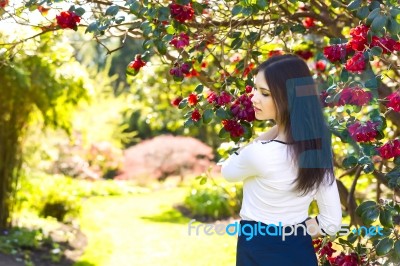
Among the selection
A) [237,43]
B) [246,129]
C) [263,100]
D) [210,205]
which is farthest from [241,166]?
[210,205]

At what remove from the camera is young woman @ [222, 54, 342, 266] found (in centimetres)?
235

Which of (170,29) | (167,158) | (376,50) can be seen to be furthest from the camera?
(167,158)

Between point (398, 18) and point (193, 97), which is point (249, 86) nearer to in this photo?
point (193, 97)

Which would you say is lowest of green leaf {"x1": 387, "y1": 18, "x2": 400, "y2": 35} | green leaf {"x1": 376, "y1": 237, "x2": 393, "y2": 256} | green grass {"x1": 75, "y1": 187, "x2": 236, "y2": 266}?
green grass {"x1": 75, "y1": 187, "x2": 236, "y2": 266}

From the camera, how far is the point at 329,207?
8.15 ft

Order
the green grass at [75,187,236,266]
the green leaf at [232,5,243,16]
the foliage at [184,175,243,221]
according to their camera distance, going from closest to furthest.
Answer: the green leaf at [232,5,243,16], the green grass at [75,187,236,266], the foliage at [184,175,243,221]

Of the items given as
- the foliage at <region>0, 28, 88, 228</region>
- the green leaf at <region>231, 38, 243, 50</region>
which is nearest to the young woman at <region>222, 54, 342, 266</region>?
the green leaf at <region>231, 38, 243, 50</region>

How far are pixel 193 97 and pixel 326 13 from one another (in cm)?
150

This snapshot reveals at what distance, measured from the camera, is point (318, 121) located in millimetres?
2357

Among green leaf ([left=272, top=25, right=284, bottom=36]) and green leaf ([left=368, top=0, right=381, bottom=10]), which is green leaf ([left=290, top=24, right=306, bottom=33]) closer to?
green leaf ([left=272, top=25, right=284, bottom=36])

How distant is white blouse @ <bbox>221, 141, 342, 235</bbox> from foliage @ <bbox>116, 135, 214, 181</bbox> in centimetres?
1191

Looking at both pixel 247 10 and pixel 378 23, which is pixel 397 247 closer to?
pixel 378 23

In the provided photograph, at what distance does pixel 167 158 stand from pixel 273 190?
13.6 m

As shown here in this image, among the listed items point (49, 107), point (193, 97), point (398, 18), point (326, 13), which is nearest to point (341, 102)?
point (398, 18)
